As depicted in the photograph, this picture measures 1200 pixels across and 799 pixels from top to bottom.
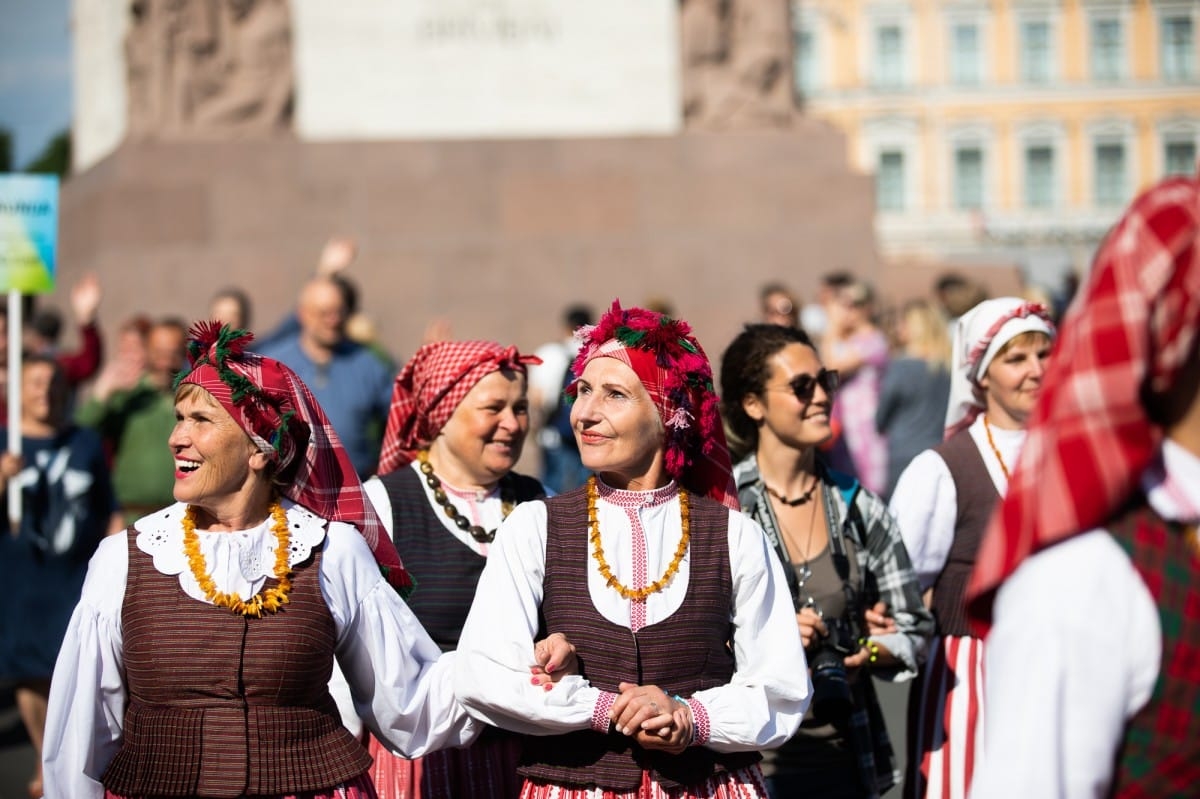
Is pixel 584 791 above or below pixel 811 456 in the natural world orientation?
below

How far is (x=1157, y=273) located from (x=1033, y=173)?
59.1m

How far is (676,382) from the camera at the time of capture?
376cm

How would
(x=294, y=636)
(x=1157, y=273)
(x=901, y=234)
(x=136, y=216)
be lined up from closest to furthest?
1. (x=1157, y=273)
2. (x=294, y=636)
3. (x=136, y=216)
4. (x=901, y=234)

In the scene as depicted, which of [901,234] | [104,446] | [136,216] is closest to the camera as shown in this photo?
[104,446]

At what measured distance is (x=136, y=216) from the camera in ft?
42.2

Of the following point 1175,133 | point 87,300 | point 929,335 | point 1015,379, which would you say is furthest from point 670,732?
point 1175,133

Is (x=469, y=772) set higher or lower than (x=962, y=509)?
lower

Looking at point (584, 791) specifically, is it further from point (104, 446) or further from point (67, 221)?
point (67, 221)

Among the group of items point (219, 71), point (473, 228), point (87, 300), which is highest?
point (219, 71)

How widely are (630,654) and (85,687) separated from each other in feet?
3.78

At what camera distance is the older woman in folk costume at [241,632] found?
130 inches

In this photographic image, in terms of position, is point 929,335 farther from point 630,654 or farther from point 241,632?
point 241,632

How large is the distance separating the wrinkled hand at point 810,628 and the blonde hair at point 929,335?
4425 millimetres

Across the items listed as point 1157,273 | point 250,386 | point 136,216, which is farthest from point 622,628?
point 136,216
